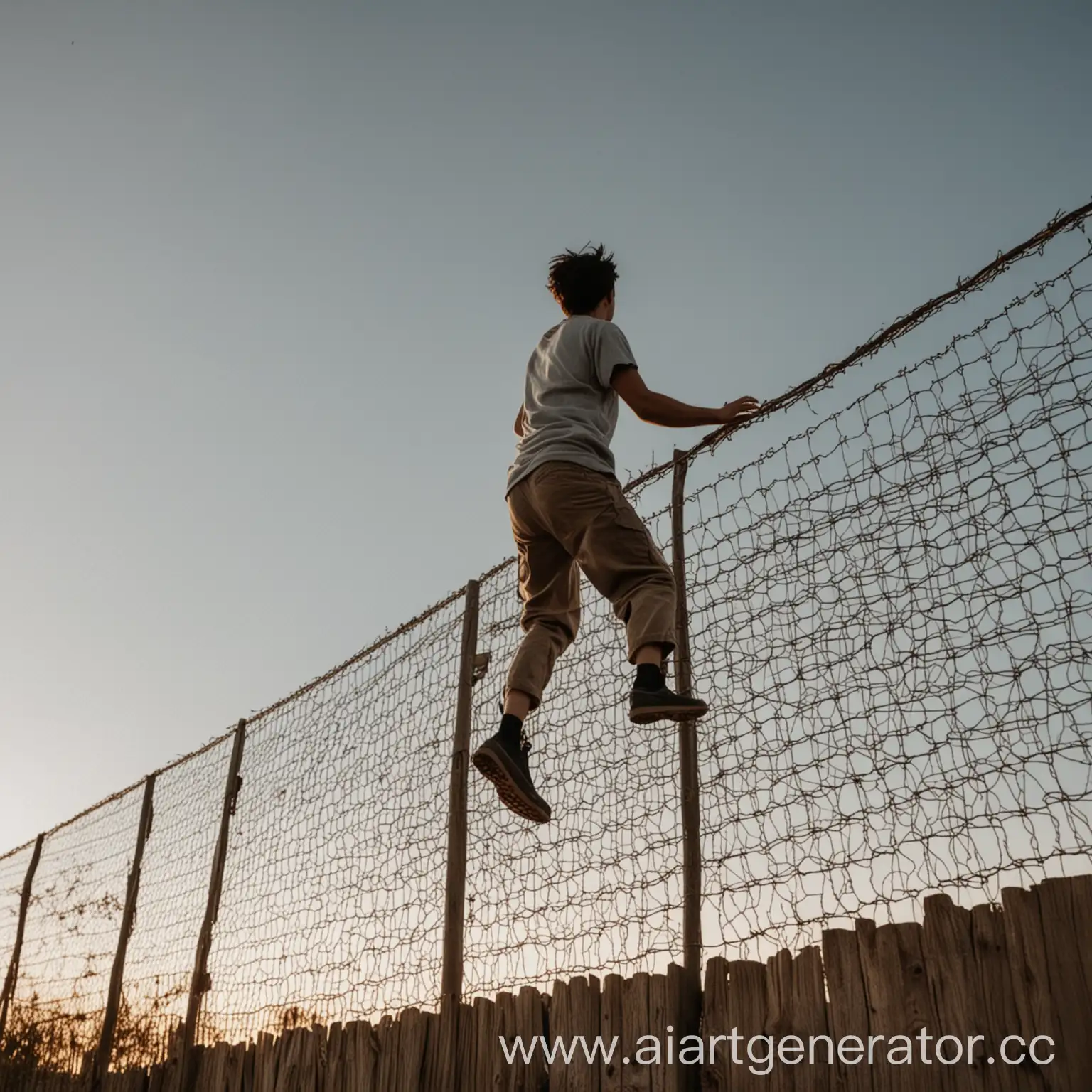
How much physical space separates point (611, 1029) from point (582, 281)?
235 cm

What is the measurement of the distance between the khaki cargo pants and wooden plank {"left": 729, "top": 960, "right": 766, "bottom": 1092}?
2.74 feet

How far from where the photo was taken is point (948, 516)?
2488mm

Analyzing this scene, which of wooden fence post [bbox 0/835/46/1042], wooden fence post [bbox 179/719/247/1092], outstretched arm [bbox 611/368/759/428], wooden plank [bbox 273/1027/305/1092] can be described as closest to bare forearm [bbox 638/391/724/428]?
outstretched arm [bbox 611/368/759/428]

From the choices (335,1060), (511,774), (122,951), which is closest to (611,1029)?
(511,774)

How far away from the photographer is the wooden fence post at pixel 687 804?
2.72m

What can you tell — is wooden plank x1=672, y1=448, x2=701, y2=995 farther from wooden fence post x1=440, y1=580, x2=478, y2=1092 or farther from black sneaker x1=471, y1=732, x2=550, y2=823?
wooden fence post x1=440, y1=580, x2=478, y2=1092

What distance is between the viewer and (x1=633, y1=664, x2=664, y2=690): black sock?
2.82 m

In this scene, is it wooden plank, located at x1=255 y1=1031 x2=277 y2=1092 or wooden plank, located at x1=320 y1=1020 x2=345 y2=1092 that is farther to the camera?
wooden plank, located at x1=255 y1=1031 x2=277 y2=1092

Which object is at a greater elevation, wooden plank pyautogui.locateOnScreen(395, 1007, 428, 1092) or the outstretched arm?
the outstretched arm

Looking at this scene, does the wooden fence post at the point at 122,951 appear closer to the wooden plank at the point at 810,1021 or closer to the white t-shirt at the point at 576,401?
the white t-shirt at the point at 576,401

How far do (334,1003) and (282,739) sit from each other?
5.21 feet

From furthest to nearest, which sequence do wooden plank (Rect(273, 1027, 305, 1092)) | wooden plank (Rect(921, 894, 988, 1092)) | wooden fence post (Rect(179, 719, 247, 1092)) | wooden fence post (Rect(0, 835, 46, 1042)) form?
wooden fence post (Rect(0, 835, 46, 1042)), wooden fence post (Rect(179, 719, 247, 1092)), wooden plank (Rect(273, 1027, 305, 1092)), wooden plank (Rect(921, 894, 988, 1092))

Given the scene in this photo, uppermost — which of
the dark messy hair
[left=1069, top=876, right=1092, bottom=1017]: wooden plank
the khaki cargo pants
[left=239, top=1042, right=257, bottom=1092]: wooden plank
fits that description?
the dark messy hair

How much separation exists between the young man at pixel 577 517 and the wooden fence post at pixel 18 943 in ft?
21.8
